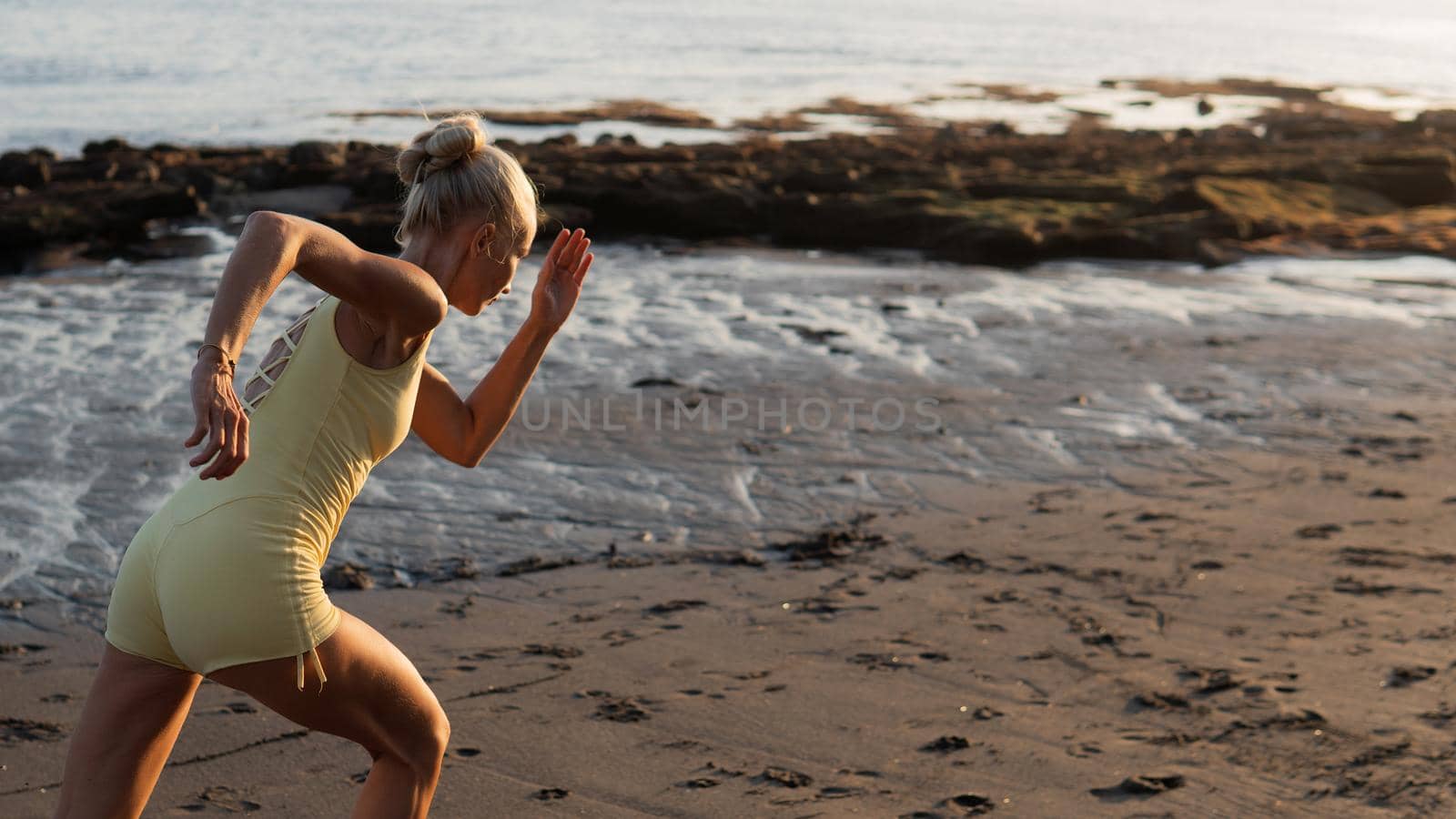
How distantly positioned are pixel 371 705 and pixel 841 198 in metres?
14.7

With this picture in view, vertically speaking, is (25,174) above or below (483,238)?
below

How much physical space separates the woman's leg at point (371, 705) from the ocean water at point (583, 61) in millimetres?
23829

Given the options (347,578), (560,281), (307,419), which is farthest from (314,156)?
(307,419)

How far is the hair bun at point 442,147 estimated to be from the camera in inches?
97.3

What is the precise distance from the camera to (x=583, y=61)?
147 ft

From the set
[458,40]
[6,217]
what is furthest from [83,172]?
[458,40]

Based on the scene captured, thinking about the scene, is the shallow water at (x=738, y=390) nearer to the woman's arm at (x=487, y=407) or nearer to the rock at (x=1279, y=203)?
the rock at (x=1279, y=203)

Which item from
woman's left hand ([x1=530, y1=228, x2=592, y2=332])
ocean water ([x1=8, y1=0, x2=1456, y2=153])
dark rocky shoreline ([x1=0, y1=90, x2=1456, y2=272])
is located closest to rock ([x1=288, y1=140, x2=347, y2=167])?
dark rocky shoreline ([x1=0, y1=90, x2=1456, y2=272])

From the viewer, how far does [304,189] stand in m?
18.0

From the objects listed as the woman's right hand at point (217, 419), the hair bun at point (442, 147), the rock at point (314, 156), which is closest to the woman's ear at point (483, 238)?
the hair bun at point (442, 147)

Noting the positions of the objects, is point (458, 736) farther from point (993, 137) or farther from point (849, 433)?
point (993, 137)

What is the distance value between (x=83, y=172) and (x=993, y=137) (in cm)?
1496

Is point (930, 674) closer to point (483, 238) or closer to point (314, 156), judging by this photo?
point (483, 238)

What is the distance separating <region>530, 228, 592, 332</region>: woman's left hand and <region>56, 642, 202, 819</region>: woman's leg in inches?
41.0
